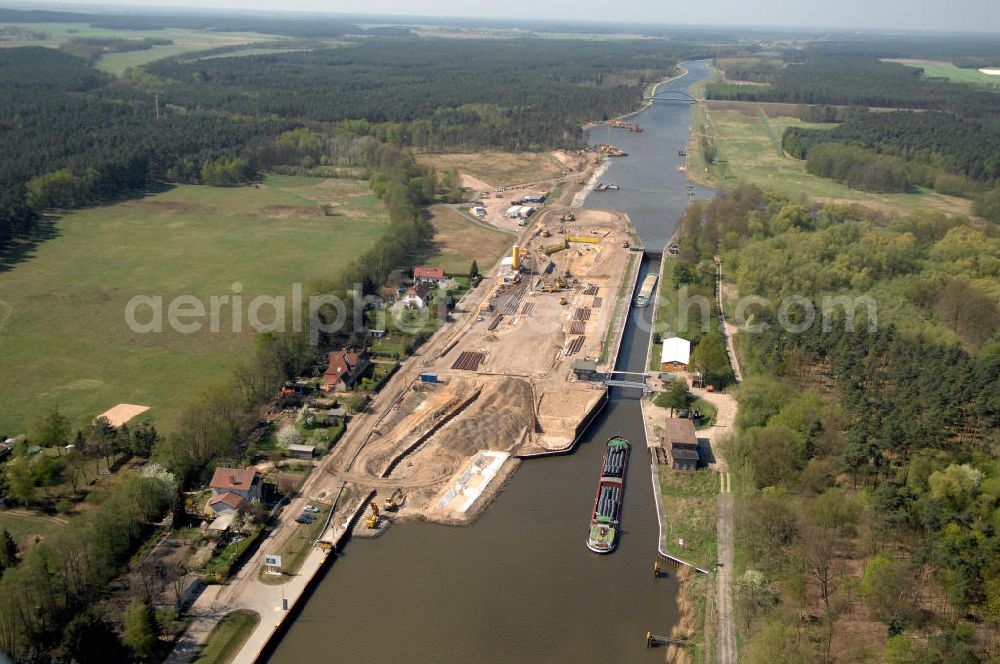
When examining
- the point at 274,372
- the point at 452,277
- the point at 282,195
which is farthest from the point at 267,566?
the point at 282,195

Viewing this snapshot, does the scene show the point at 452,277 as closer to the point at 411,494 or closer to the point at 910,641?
the point at 411,494

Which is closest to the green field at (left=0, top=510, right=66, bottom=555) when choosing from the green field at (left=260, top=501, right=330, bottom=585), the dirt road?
the green field at (left=260, top=501, right=330, bottom=585)

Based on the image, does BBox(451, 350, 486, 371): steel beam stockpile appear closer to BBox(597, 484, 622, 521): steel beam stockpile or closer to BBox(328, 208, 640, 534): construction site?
BBox(328, 208, 640, 534): construction site

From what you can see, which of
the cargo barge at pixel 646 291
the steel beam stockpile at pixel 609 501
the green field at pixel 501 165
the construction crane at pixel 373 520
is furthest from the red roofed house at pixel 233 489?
the green field at pixel 501 165

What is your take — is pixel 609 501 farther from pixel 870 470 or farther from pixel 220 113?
pixel 220 113

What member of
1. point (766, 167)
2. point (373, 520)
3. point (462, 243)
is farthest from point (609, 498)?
point (766, 167)
